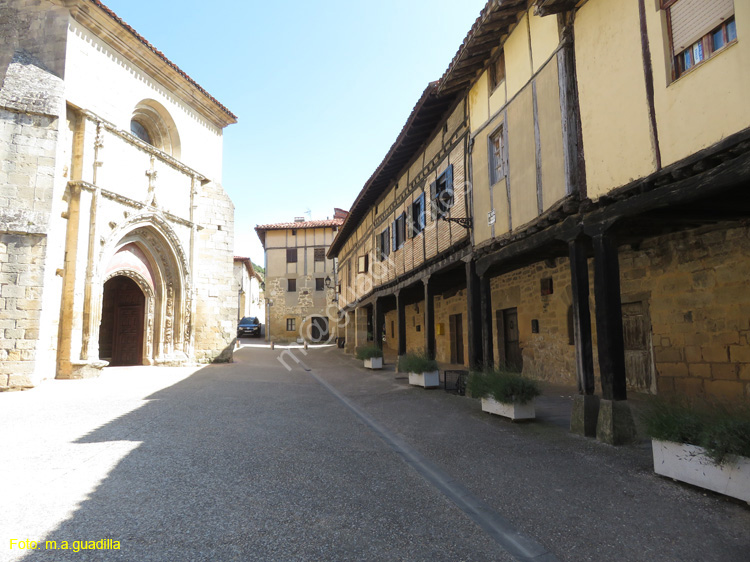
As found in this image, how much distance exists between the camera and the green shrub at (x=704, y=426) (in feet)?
10.9

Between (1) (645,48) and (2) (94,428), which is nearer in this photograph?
(1) (645,48)

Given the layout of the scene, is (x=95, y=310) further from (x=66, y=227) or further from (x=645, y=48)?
(x=645, y=48)

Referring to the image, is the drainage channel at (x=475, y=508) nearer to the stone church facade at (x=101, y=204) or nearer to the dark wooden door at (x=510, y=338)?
the dark wooden door at (x=510, y=338)

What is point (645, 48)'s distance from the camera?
15.4 feet

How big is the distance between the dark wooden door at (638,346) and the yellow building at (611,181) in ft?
0.09

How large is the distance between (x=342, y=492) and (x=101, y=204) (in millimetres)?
12061

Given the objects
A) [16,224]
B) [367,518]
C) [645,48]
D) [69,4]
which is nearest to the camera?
[367,518]

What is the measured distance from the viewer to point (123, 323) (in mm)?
15992

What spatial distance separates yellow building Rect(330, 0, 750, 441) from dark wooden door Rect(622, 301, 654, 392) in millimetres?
28

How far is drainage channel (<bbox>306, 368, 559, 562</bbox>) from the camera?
2.79m

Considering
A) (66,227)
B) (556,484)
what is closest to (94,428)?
(556,484)

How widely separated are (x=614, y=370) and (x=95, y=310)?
12.5 meters

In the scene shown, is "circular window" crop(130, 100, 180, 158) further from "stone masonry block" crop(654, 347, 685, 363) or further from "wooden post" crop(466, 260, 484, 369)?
"stone masonry block" crop(654, 347, 685, 363)

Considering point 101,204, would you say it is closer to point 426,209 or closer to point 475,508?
point 426,209
